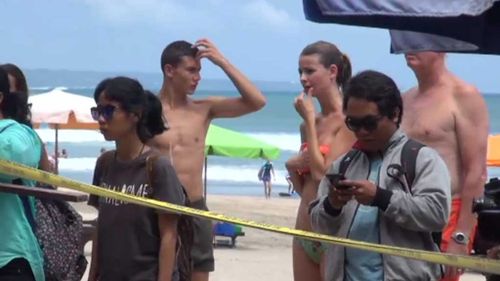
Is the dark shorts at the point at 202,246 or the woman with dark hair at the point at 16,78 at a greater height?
the woman with dark hair at the point at 16,78

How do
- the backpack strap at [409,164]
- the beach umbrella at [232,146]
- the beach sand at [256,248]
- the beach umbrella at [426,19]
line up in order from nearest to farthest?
the beach umbrella at [426,19] < the backpack strap at [409,164] < the beach sand at [256,248] < the beach umbrella at [232,146]

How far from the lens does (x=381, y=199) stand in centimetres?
465

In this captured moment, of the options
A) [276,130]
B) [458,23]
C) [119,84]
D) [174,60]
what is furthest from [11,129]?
[276,130]

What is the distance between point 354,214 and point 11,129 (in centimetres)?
168

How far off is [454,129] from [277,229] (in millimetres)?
1595

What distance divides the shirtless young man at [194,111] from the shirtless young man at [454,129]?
1081mm

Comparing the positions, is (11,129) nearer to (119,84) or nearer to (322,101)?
(119,84)

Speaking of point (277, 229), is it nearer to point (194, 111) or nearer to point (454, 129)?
point (454, 129)

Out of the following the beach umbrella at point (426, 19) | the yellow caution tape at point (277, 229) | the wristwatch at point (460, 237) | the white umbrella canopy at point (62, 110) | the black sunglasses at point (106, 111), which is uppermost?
the beach umbrella at point (426, 19)

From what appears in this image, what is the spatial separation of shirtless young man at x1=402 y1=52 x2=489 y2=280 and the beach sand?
25.2ft

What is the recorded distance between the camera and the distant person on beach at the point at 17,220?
558cm

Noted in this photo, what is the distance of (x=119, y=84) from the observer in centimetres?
571

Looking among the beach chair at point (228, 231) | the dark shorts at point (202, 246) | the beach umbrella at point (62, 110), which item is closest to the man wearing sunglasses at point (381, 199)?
the dark shorts at point (202, 246)

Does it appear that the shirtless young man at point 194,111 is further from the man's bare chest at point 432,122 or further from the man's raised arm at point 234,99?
the man's bare chest at point 432,122
